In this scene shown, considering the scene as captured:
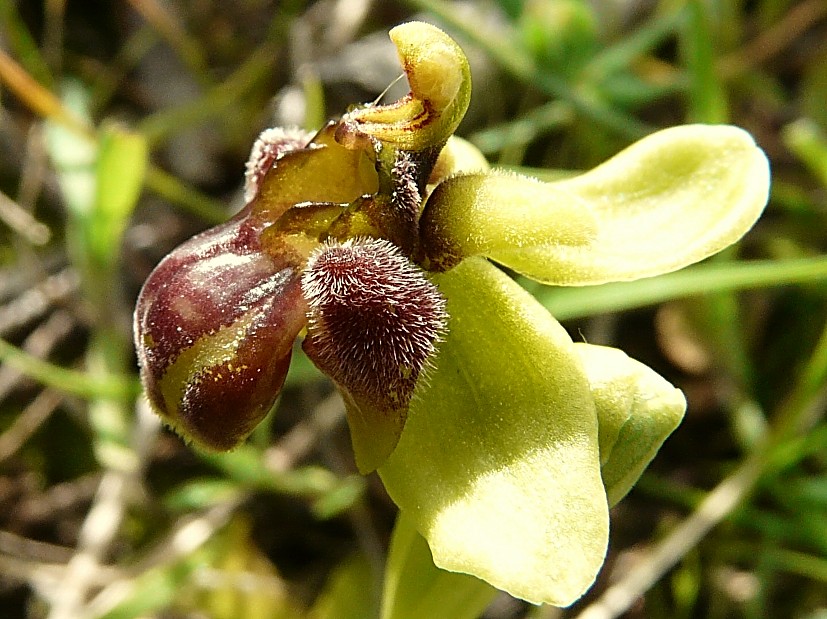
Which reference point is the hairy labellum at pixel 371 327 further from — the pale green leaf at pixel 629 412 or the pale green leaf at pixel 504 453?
the pale green leaf at pixel 629 412

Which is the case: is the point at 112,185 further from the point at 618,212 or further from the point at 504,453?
the point at 504,453

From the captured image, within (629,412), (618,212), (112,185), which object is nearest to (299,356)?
(112,185)

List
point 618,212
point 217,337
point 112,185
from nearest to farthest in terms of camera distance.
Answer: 1. point 217,337
2. point 618,212
3. point 112,185

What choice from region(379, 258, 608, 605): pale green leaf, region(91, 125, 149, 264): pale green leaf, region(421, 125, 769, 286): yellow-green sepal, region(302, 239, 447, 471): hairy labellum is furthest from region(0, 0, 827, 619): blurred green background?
region(302, 239, 447, 471): hairy labellum

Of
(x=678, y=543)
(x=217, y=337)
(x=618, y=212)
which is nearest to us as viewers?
(x=217, y=337)

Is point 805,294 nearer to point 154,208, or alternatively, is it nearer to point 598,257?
point 598,257

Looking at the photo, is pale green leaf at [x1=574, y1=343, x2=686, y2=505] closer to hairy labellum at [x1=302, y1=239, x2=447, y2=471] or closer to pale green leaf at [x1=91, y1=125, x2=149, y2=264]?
hairy labellum at [x1=302, y1=239, x2=447, y2=471]
